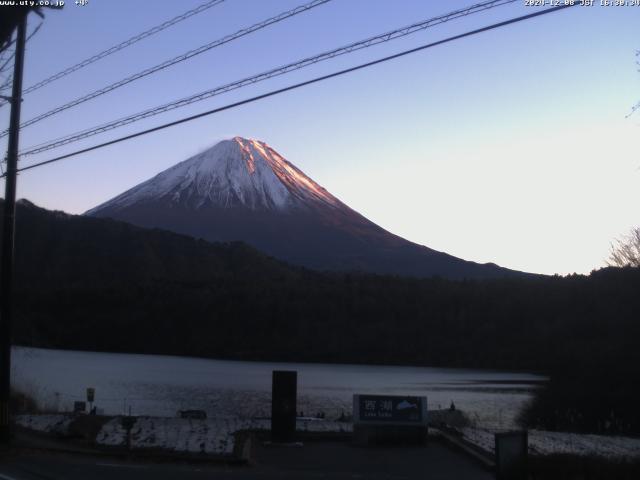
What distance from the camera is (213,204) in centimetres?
18462

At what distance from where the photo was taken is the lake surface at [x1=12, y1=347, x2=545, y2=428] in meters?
39.5

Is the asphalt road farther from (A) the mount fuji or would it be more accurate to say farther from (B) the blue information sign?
(A) the mount fuji

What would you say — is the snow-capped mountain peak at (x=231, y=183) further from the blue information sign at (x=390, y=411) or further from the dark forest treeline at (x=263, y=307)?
the blue information sign at (x=390, y=411)

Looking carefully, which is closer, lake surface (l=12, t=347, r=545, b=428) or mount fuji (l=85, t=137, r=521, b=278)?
lake surface (l=12, t=347, r=545, b=428)

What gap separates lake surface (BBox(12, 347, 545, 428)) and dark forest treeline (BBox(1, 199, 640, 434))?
11.3m

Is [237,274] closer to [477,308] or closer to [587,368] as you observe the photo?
[477,308]

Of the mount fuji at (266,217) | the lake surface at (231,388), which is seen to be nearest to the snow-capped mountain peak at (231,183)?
the mount fuji at (266,217)

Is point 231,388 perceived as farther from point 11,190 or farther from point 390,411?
point 11,190

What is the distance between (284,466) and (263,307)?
4057 inches

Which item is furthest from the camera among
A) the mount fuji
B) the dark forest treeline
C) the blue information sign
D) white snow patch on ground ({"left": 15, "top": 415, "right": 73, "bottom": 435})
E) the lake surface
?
the mount fuji

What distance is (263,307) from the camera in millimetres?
118000

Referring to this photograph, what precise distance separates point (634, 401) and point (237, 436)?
21.8 m

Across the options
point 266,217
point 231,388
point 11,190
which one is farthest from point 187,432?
point 266,217

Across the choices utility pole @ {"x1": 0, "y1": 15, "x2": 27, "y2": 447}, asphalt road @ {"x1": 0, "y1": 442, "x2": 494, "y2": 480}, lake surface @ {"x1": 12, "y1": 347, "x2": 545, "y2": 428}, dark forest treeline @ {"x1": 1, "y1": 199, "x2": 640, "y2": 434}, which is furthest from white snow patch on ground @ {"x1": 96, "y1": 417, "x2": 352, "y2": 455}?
dark forest treeline @ {"x1": 1, "y1": 199, "x2": 640, "y2": 434}
